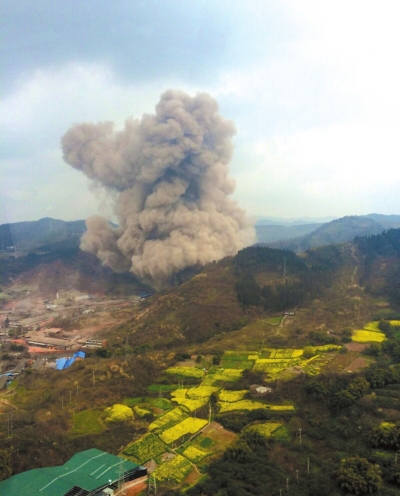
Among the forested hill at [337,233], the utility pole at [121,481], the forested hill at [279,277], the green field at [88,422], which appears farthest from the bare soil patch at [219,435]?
the forested hill at [337,233]

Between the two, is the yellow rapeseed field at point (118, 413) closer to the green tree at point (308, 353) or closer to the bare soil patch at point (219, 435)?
the bare soil patch at point (219, 435)

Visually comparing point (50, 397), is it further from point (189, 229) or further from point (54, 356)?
point (189, 229)

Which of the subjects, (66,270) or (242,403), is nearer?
(242,403)

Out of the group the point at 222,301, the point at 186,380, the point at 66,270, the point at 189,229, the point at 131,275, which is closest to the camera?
the point at 186,380

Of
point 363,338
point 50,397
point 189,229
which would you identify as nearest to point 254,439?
point 50,397

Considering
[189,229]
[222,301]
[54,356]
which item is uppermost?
[189,229]

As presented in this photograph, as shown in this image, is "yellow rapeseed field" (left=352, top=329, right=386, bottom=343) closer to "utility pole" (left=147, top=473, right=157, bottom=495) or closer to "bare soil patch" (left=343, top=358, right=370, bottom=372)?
"bare soil patch" (left=343, top=358, right=370, bottom=372)

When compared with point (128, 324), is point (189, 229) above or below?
above
